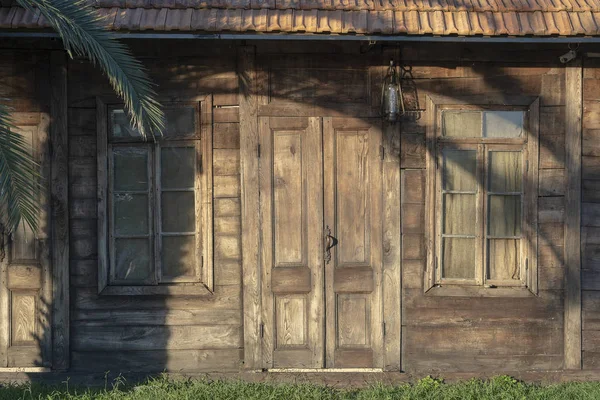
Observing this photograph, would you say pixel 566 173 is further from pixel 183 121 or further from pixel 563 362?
pixel 183 121

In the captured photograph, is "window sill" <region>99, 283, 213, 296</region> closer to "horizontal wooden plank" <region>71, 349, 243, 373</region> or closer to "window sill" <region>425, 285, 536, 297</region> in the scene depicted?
"horizontal wooden plank" <region>71, 349, 243, 373</region>

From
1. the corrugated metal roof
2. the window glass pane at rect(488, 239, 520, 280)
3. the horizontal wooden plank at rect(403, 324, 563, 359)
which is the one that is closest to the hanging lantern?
the corrugated metal roof

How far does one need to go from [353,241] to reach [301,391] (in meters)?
1.43

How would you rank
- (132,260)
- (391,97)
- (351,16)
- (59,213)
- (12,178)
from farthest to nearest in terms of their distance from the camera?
(132,260)
(59,213)
(391,97)
(351,16)
(12,178)

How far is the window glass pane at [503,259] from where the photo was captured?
6.70m

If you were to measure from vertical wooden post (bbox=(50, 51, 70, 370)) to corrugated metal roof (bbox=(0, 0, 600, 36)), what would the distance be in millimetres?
840

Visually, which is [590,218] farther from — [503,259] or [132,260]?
[132,260]

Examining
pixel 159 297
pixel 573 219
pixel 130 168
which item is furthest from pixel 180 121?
pixel 573 219

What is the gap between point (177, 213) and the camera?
21.9 feet

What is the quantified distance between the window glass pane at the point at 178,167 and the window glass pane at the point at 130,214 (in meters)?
0.27

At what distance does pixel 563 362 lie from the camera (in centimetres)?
666

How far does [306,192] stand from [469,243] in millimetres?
1587

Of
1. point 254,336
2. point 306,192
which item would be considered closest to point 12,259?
point 254,336

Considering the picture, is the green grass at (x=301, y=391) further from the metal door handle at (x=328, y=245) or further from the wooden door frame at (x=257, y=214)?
the metal door handle at (x=328, y=245)
